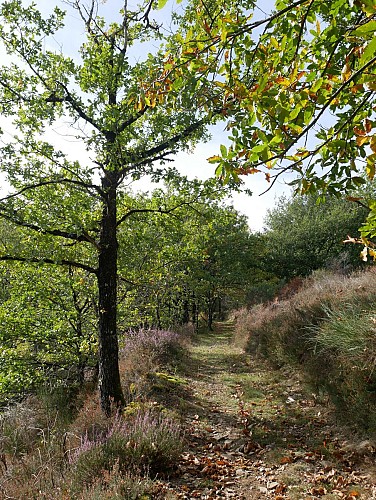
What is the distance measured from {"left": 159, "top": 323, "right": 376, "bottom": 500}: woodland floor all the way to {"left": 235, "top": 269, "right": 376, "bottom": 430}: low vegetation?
1.25 feet

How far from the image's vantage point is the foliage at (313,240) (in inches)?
882

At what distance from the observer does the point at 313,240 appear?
22703 millimetres

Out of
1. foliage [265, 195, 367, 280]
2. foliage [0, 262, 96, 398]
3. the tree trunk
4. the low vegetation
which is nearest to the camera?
the low vegetation

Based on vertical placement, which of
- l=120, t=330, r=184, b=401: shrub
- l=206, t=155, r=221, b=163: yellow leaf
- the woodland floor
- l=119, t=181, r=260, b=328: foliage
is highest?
l=119, t=181, r=260, b=328: foliage

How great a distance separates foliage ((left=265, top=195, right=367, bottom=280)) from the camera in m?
22.4

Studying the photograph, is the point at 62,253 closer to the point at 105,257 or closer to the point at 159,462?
the point at 105,257

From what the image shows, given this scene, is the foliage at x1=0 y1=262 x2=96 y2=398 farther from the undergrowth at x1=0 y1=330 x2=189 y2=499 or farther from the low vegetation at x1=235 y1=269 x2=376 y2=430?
the low vegetation at x1=235 y1=269 x2=376 y2=430

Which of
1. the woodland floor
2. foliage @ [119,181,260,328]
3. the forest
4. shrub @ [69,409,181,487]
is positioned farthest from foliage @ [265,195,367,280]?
shrub @ [69,409,181,487]

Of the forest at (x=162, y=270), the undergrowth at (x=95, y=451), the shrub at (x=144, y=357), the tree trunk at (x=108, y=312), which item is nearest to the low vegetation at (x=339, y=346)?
the forest at (x=162, y=270)

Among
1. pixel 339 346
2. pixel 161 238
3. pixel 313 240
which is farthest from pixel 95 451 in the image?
pixel 313 240

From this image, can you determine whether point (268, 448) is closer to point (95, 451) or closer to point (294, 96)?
point (95, 451)

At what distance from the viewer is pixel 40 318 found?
7965 millimetres

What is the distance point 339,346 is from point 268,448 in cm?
199

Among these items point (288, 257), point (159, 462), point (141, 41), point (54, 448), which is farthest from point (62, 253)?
point (288, 257)
